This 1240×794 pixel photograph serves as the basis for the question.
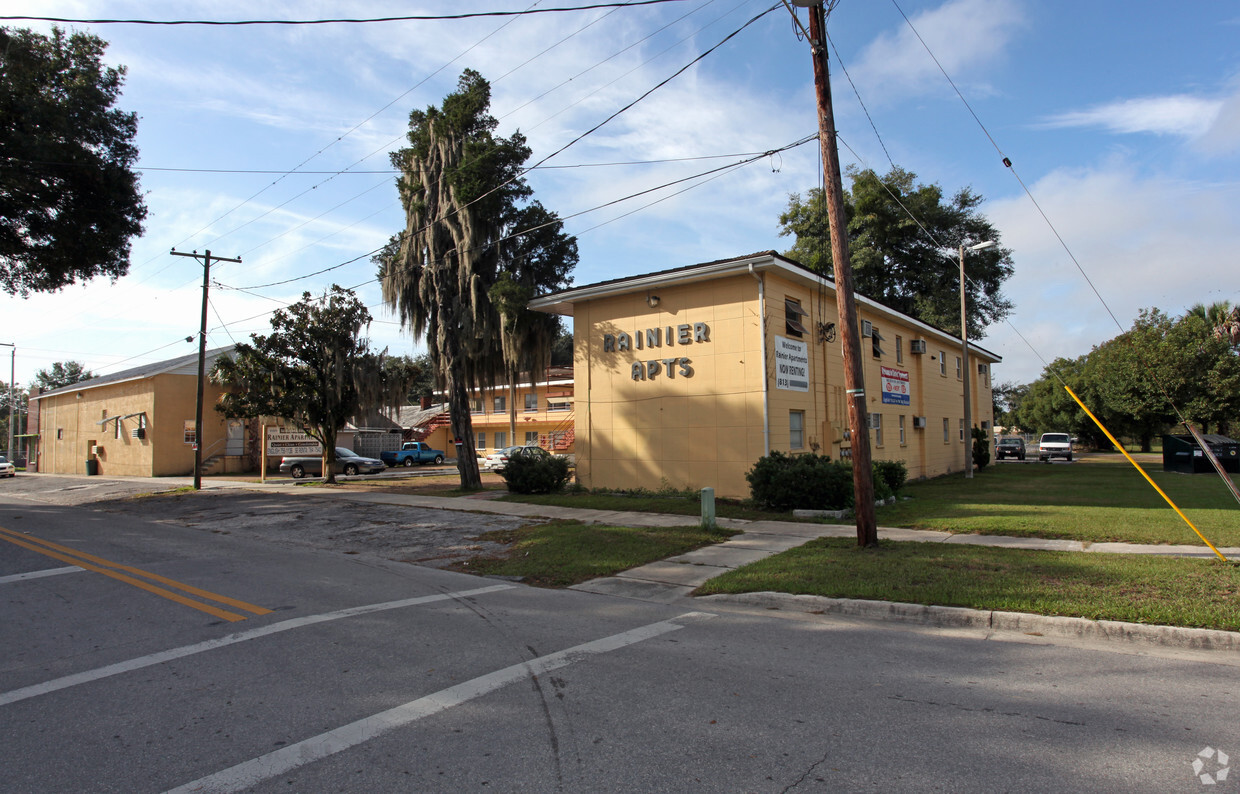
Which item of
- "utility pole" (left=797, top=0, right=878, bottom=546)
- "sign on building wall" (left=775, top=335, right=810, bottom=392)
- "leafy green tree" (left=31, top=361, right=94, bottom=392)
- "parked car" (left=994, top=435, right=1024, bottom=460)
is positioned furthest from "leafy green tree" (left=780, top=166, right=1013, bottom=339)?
"leafy green tree" (left=31, top=361, right=94, bottom=392)

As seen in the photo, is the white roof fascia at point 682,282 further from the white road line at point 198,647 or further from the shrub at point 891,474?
the white road line at point 198,647

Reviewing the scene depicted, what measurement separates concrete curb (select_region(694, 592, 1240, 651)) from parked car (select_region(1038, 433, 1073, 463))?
1578 inches

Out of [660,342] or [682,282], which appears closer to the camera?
[682,282]

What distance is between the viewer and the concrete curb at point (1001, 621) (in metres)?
6.01

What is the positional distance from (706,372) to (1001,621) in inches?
455

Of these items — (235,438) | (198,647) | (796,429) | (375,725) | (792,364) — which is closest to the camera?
(375,725)

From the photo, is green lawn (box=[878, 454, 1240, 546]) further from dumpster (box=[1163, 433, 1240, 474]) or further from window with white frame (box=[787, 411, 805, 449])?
dumpster (box=[1163, 433, 1240, 474])

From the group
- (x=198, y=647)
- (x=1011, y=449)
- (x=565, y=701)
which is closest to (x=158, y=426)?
(x=198, y=647)

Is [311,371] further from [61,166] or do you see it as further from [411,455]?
[411,455]

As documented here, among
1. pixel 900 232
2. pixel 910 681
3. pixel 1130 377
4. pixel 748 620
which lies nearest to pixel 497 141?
pixel 748 620

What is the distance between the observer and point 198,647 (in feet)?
20.1

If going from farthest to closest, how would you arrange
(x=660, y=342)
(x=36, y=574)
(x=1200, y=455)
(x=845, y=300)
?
(x=1200, y=455), (x=660, y=342), (x=845, y=300), (x=36, y=574)

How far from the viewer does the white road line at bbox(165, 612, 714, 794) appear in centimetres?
364

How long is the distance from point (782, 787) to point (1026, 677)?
2813mm
